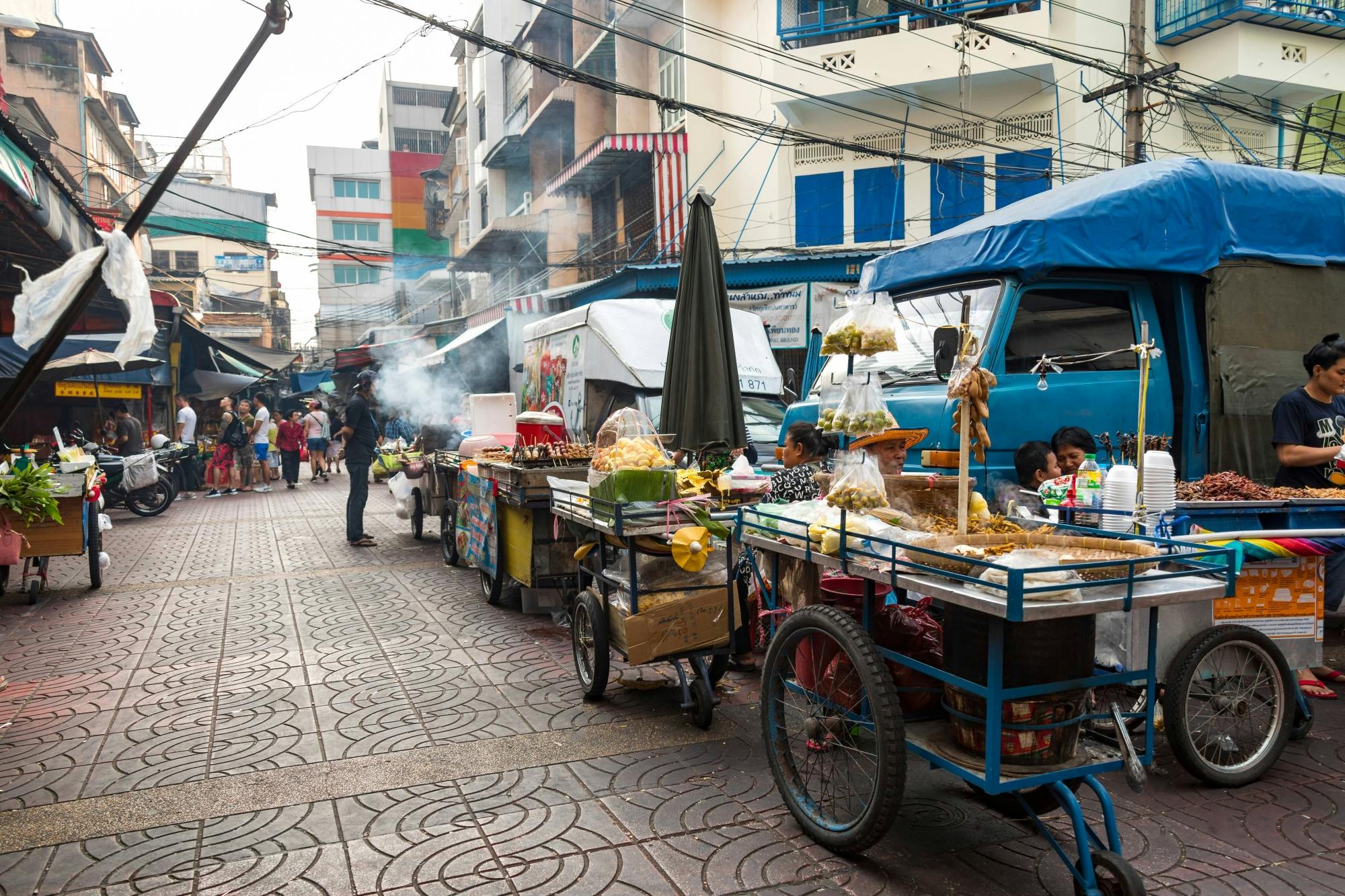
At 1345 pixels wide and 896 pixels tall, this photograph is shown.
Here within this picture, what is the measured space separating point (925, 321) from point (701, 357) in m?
1.71

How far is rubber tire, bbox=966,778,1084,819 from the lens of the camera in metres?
3.03

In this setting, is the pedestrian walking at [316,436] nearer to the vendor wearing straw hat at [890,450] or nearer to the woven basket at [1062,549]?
the vendor wearing straw hat at [890,450]

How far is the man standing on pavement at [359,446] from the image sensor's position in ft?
35.2

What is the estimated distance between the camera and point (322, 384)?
42875 millimetres

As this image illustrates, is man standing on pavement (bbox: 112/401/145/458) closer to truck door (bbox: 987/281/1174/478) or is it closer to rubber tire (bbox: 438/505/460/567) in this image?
rubber tire (bbox: 438/505/460/567)

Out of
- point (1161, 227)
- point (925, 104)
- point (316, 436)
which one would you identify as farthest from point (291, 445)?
point (1161, 227)

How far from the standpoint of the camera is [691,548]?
4.58 m

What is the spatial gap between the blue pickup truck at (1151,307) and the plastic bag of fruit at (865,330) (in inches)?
80.6

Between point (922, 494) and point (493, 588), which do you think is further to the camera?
point (493, 588)

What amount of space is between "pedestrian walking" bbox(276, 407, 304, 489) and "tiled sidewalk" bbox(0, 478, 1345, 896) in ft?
46.7

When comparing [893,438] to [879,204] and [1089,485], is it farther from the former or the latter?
[879,204]

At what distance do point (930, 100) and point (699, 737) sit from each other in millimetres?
16020

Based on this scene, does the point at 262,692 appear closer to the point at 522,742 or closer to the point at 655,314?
the point at 522,742

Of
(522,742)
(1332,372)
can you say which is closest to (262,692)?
(522,742)
